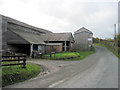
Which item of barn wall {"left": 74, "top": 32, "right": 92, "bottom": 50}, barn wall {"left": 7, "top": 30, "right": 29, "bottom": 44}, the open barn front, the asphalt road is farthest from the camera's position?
barn wall {"left": 74, "top": 32, "right": 92, "bottom": 50}

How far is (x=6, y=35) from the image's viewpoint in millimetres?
18156

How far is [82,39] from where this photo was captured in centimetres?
3125

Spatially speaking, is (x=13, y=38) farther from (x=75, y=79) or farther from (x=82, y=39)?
(x=82, y=39)

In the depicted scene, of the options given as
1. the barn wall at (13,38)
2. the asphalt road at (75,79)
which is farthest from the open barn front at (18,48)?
the asphalt road at (75,79)

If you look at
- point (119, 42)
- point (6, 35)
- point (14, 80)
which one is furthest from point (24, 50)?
point (119, 42)

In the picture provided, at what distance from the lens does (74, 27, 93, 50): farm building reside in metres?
29.5

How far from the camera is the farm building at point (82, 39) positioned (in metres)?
29.5

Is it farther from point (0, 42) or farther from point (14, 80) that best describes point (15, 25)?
point (14, 80)

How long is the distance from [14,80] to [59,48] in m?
19.2

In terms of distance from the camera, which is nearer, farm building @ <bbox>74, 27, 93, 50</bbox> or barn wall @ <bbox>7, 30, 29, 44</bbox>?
barn wall @ <bbox>7, 30, 29, 44</bbox>

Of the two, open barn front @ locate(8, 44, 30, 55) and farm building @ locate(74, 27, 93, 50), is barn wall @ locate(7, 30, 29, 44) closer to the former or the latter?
open barn front @ locate(8, 44, 30, 55)

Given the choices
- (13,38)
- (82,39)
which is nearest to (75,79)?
(13,38)

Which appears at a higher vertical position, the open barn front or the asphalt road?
the open barn front

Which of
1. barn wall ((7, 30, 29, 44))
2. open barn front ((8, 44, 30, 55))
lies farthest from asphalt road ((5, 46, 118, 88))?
open barn front ((8, 44, 30, 55))
